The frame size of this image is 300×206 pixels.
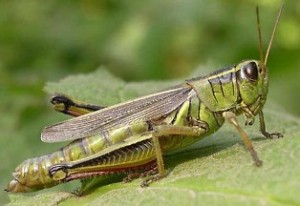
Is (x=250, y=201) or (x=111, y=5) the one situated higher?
(x=111, y=5)

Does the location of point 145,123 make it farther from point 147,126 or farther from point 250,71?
point 250,71

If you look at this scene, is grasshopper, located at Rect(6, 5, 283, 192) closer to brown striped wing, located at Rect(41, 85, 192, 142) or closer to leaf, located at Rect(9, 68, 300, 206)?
brown striped wing, located at Rect(41, 85, 192, 142)

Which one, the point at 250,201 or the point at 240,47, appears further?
the point at 240,47

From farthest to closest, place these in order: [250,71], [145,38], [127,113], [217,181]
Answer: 1. [145,38]
2. [127,113]
3. [250,71]
4. [217,181]

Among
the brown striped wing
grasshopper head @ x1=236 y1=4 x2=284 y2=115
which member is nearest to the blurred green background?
the brown striped wing

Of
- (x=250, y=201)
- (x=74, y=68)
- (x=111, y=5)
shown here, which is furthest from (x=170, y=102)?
(x=111, y=5)

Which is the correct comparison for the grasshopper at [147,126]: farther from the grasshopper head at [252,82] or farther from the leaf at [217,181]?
the leaf at [217,181]

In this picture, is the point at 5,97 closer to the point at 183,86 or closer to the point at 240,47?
the point at 183,86

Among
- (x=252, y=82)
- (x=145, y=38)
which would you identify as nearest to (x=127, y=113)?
(x=252, y=82)
